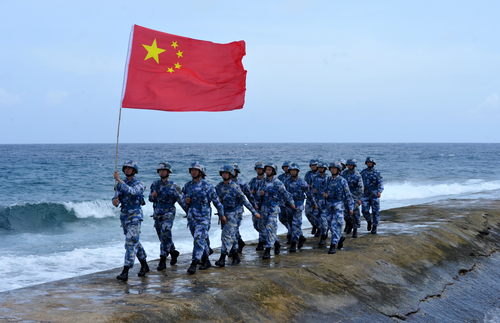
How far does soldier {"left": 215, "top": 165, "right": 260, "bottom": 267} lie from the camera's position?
9992 mm

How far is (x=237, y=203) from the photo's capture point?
33.3ft

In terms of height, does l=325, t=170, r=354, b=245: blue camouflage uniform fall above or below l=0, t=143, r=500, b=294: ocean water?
above

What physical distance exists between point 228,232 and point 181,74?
10.8ft

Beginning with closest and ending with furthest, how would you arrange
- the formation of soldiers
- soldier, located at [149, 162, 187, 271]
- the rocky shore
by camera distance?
1. the rocky shore
2. the formation of soldiers
3. soldier, located at [149, 162, 187, 271]

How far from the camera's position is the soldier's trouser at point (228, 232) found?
32.8 ft

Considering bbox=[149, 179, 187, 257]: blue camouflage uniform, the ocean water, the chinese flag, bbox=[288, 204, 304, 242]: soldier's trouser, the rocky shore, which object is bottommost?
the ocean water

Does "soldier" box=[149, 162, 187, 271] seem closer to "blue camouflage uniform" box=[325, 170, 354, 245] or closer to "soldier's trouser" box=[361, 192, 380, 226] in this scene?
"blue camouflage uniform" box=[325, 170, 354, 245]

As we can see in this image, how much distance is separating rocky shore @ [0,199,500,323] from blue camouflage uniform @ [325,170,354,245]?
0.63 m

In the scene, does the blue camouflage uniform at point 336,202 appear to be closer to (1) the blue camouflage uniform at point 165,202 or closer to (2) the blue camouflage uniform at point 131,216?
(1) the blue camouflage uniform at point 165,202

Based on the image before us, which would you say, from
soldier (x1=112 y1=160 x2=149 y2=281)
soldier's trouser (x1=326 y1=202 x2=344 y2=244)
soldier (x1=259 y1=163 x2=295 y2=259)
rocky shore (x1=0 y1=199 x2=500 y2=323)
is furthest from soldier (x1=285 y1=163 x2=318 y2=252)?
soldier (x1=112 y1=160 x2=149 y2=281)

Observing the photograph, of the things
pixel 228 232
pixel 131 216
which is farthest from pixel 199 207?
pixel 131 216

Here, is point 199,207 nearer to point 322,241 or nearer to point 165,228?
point 165,228

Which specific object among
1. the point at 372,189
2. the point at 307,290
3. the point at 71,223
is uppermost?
the point at 372,189

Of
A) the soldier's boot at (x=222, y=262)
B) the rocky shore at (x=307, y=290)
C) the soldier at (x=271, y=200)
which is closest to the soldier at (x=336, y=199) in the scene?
the rocky shore at (x=307, y=290)
